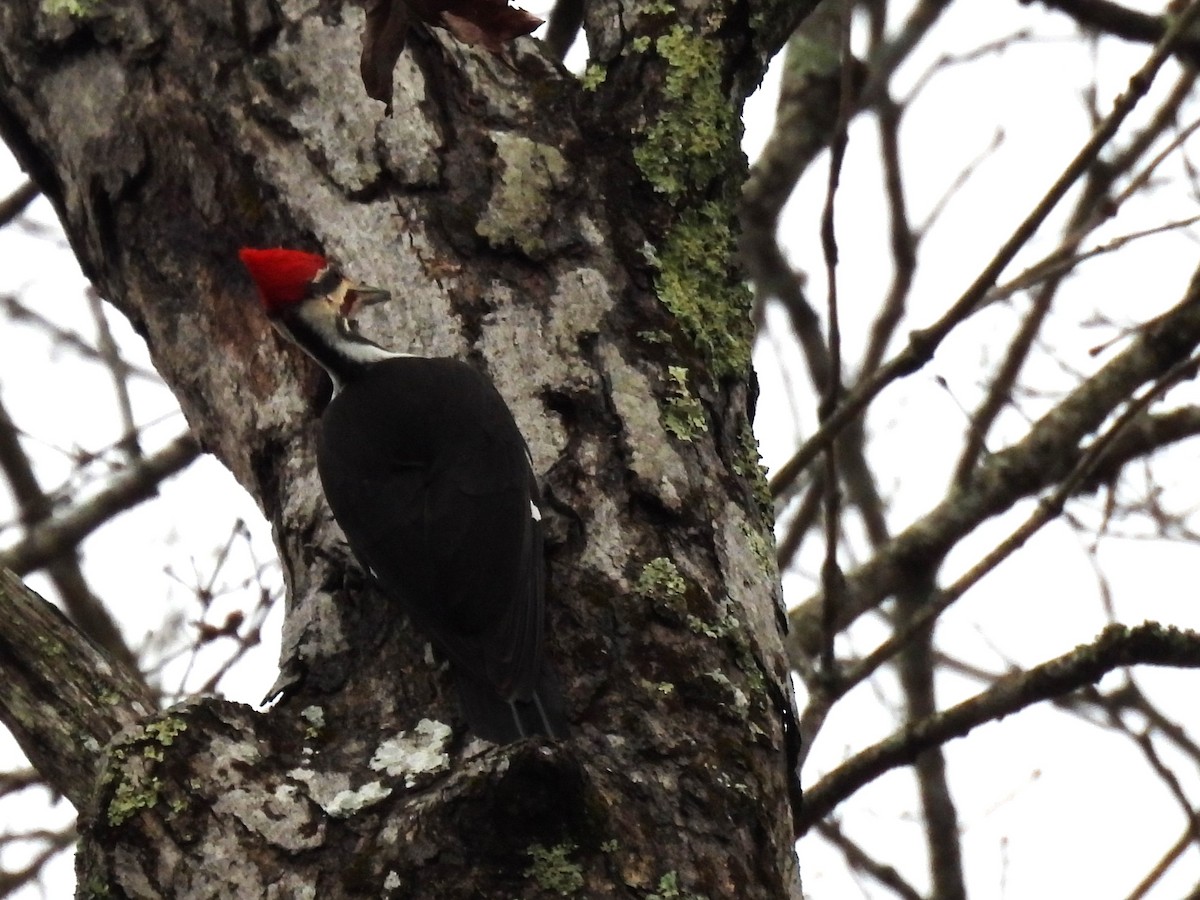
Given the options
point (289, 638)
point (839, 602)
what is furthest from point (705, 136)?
point (289, 638)

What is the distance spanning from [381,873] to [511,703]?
13.9 inches

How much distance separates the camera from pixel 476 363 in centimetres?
Result: 266

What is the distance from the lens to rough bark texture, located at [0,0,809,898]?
1956mm

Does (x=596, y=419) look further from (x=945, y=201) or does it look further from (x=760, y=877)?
(x=945, y=201)

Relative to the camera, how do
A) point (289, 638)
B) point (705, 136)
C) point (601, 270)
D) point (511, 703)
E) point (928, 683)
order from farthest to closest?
point (928, 683), point (705, 136), point (601, 270), point (289, 638), point (511, 703)

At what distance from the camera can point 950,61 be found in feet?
17.7

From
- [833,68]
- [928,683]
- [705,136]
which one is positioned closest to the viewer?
[705,136]

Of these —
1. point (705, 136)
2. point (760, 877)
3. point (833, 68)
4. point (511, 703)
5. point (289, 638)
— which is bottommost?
point (760, 877)

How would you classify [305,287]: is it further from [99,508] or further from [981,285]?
[99,508]

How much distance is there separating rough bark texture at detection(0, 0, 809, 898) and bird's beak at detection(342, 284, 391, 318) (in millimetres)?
26

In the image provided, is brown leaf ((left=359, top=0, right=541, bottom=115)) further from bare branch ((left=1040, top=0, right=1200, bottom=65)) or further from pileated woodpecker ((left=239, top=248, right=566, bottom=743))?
bare branch ((left=1040, top=0, right=1200, bottom=65))

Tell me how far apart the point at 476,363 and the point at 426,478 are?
0.96ft

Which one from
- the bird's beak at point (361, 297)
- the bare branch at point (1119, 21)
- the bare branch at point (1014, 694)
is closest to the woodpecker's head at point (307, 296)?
the bird's beak at point (361, 297)

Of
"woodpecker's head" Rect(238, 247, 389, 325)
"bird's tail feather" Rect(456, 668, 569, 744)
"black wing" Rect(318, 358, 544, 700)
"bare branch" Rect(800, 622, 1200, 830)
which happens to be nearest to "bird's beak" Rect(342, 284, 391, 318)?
"woodpecker's head" Rect(238, 247, 389, 325)
